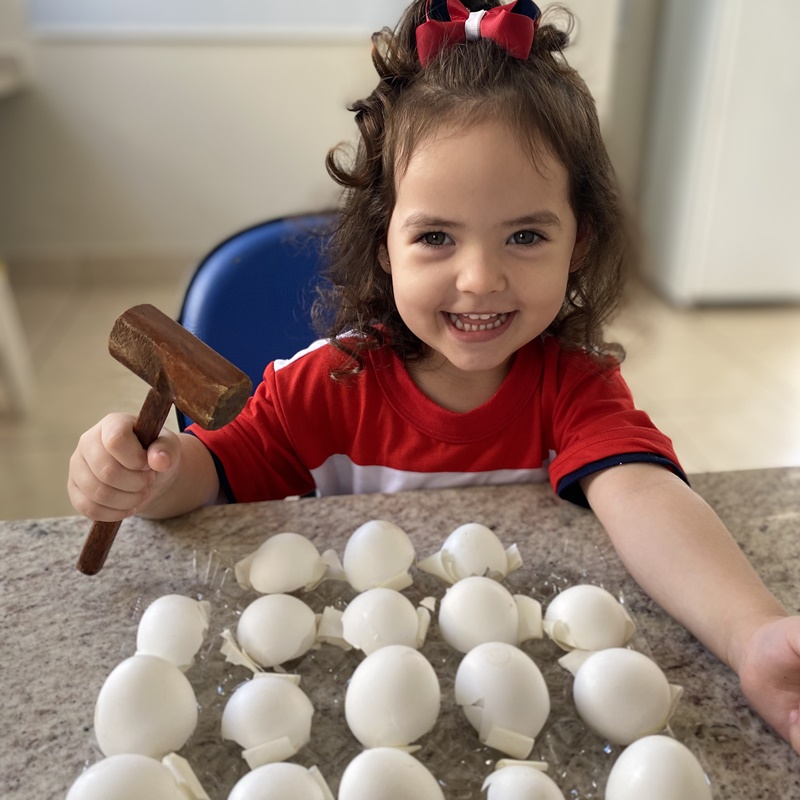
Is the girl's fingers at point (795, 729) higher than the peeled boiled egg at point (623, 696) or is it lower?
lower

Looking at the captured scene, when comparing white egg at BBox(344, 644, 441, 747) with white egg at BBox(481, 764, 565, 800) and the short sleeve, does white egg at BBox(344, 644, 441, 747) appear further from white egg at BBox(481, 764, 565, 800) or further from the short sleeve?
the short sleeve

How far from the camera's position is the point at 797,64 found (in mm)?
2684

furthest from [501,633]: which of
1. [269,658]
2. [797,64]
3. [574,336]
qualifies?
[797,64]

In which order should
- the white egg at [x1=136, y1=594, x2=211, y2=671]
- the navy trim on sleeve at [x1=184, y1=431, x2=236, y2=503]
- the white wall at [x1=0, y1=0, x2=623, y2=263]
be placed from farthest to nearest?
the white wall at [x1=0, y1=0, x2=623, y2=263]
the navy trim on sleeve at [x1=184, y1=431, x2=236, y2=503]
the white egg at [x1=136, y1=594, x2=211, y2=671]

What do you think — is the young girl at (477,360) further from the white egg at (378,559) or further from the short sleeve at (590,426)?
the white egg at (378,559)

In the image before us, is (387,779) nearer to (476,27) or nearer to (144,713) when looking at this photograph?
(144,713)

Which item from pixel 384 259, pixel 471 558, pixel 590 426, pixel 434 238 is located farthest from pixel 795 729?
pixel 384 259

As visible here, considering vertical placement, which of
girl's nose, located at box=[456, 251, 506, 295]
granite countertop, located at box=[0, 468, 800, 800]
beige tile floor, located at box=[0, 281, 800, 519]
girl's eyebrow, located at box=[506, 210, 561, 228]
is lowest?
beige tile floor, located at box=[0, 281, 800, 519]

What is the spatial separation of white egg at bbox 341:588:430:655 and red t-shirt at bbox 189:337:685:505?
1.00 ft

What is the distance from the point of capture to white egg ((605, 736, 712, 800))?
0.44 m

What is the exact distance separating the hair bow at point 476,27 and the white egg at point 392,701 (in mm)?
534

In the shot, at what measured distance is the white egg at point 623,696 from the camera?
1.63 ft

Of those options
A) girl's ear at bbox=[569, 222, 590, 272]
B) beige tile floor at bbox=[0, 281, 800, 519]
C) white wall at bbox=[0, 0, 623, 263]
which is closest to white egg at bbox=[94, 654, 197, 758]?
girl's ear at bbox=[569, 222, 590, 272]

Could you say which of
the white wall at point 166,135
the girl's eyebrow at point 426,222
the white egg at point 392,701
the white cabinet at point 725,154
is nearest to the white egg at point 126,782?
the white egg at point 392,701
